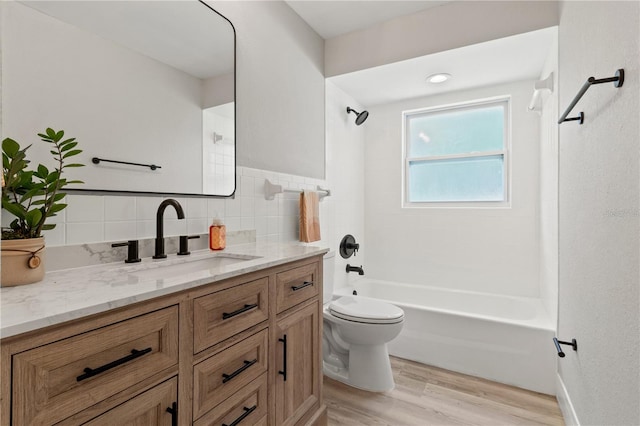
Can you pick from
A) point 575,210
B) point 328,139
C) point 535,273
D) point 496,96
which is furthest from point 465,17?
point 535,273

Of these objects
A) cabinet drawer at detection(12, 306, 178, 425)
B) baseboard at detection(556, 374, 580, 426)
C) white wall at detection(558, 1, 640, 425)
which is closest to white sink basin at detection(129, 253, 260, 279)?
cabinet drawer at detection(12, 306, 178, 425)

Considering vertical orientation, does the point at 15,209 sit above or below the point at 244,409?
above

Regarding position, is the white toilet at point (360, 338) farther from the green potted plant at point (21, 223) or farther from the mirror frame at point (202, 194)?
the green potted plant at point (21, 223)

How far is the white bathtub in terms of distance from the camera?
1983 mm

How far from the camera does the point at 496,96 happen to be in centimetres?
279

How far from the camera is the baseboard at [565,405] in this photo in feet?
4.97

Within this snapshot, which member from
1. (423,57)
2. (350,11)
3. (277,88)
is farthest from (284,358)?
(350,11)

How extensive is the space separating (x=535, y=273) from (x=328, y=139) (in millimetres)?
2021

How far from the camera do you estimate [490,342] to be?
83.1 inches

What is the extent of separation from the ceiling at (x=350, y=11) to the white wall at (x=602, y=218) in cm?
97

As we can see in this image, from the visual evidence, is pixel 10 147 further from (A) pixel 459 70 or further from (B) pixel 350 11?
(A) pixel 459 70

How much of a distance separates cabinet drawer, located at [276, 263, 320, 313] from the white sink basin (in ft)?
0.52

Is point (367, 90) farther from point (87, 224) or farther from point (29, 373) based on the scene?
point (29, 373)

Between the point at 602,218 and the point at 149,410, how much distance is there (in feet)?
4.98
